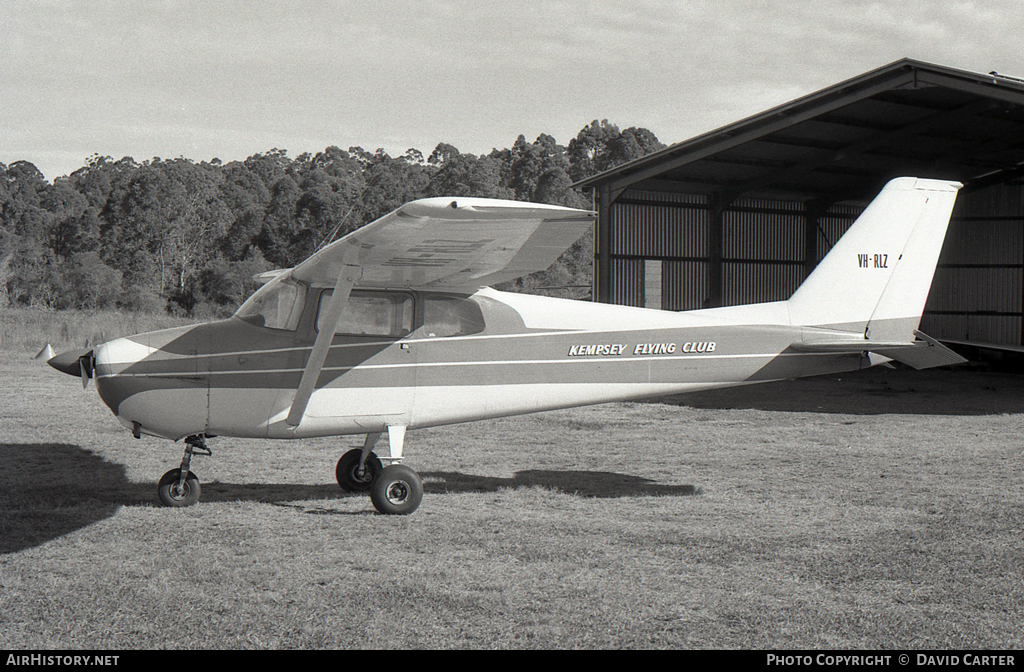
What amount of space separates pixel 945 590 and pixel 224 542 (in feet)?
14.0

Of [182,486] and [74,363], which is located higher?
[74,363]

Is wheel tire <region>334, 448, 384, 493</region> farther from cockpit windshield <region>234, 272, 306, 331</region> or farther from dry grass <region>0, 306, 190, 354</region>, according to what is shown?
dry grass <region>0, 306, 190, 354</region>

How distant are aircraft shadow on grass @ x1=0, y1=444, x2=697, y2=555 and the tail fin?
2.08 m

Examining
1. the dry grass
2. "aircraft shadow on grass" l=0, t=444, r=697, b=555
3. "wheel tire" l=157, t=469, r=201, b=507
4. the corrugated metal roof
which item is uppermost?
the corrugated metal roof

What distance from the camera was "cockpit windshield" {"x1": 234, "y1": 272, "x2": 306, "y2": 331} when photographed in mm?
6723

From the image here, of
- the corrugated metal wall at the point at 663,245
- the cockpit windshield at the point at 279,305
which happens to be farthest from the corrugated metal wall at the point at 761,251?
the cockpit windshield at the point at 279,305

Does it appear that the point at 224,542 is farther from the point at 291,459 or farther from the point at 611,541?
the point at 291,459

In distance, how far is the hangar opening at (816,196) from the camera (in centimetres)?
1678

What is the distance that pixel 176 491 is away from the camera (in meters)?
6.82

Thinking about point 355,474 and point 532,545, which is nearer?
point 532,545

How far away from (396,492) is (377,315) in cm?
136

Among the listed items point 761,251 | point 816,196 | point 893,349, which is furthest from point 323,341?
point 816,196

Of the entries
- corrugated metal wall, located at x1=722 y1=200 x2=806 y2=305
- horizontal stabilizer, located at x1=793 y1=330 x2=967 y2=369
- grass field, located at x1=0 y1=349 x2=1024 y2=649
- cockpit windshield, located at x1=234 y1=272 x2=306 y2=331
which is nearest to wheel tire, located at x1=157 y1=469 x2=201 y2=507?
grass field, located at x1=0 y1=349 x2=1024 y2=649

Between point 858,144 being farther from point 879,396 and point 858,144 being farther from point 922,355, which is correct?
point 922,355
